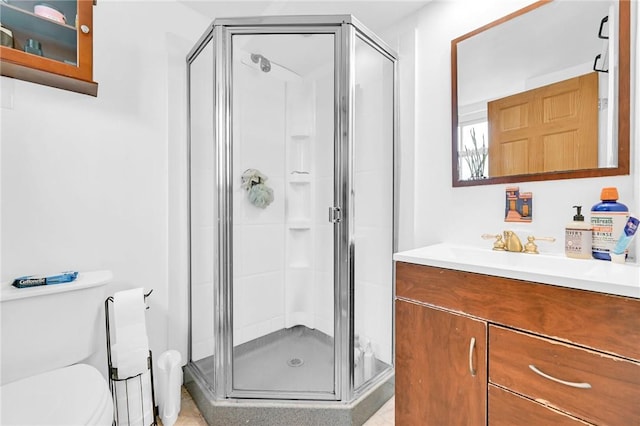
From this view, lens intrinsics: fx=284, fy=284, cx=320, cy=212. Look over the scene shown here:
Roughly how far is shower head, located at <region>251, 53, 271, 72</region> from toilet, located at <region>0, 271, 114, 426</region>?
129cm

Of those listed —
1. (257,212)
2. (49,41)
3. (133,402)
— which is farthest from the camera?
(257,212)

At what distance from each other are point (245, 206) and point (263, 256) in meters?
0.35

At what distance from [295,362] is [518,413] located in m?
1.04

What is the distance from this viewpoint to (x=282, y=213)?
1.83m

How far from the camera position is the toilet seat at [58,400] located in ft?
2.71

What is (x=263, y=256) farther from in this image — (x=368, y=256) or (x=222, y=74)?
(x=222, y=74)

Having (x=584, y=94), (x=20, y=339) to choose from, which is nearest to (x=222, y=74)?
(x=20, y=339)

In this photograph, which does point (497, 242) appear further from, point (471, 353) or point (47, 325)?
point (47, 325)

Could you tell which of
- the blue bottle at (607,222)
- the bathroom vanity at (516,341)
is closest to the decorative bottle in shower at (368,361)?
the bathroom vanity at (516,341)

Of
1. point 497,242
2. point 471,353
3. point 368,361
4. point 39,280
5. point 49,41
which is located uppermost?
point 49,41

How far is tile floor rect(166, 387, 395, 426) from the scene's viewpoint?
1.37m

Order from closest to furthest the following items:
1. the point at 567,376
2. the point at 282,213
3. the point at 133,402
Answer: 1. the point at 567,376
2. the point at 133,402
3. the point at 282,213

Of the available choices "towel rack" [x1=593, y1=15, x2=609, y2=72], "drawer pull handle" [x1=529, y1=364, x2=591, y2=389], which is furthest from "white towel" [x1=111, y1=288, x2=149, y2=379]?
"towel rack" [x1=593, y1=15, x2=609, y2=72]

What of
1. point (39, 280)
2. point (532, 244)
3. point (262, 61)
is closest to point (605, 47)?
point (532, 244)
